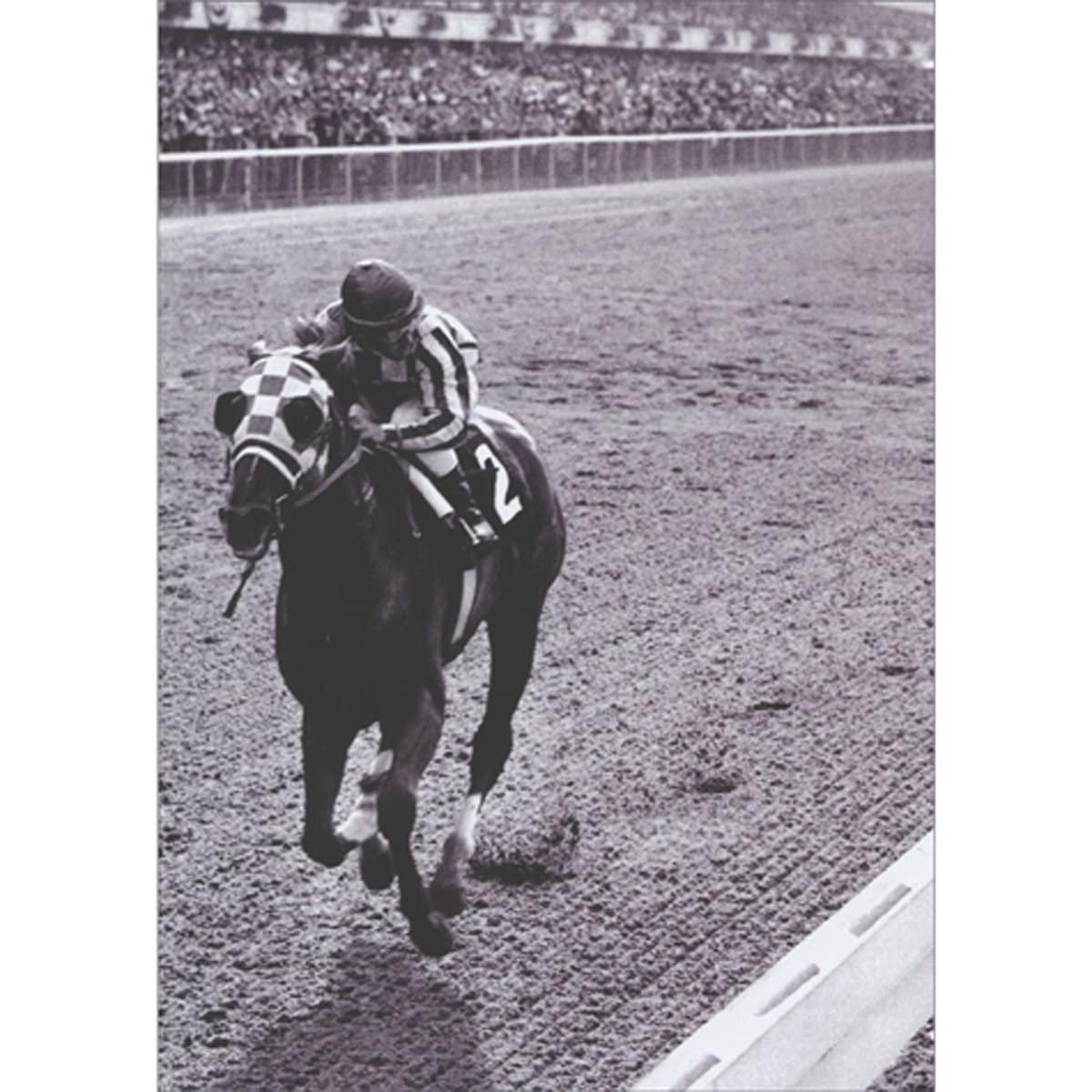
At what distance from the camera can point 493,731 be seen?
146 inches

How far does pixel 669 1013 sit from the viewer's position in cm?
355

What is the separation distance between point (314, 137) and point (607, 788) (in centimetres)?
170

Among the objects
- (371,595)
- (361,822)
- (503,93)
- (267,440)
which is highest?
(503,93)

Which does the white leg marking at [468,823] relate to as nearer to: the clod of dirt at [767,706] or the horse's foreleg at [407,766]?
the horse's foreleg at [407,766]

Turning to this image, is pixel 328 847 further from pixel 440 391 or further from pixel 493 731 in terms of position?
pixel 440 391

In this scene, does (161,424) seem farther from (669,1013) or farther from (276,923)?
(669,1013)

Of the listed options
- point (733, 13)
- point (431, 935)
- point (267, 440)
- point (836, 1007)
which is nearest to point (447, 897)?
point (431, 935)

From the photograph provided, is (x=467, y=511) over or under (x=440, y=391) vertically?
under

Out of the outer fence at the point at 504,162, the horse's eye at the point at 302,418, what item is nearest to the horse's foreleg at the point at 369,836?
the horse's eye at the point at 302,418

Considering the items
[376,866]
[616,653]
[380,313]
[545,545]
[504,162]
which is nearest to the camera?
[380,313]

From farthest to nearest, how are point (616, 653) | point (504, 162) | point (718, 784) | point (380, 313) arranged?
point (504, 162) < point (616, 653) < point (718, 784) < point (380, 313)

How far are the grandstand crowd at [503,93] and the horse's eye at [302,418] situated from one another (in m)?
1.38

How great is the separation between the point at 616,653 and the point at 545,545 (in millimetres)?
508
